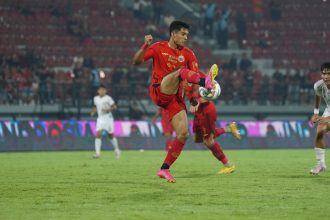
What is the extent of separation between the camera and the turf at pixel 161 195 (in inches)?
362

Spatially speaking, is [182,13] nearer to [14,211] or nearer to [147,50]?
[147,50]

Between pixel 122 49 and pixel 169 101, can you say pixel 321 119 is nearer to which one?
pixel 169 101

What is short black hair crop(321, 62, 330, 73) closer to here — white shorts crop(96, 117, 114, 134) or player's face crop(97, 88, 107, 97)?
player's face crop(97, 88, 107, 97)

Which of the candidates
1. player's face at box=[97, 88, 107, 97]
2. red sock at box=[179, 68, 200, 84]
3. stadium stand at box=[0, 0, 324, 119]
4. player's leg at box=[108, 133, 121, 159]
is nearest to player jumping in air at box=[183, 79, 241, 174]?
red sock at box=[179, 68, 200, 84]

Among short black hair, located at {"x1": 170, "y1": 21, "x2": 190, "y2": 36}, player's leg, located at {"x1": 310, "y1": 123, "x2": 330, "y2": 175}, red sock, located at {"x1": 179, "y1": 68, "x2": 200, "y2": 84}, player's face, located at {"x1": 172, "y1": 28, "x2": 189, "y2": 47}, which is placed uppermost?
short black hair, located at {"x1": 170, "y1": 21, "x2": 190, "y2": 36}

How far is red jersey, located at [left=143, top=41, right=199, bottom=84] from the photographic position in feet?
42.9

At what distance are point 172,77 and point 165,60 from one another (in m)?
0.54

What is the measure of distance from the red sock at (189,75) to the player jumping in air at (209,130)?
7.12ft

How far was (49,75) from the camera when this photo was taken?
101 feet

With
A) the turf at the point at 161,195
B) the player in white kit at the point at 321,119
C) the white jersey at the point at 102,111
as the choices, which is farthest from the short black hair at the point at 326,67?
the white jersey at the point at 102,111

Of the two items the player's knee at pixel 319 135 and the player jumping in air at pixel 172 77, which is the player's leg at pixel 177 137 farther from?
the player's knee at pixel 319 135

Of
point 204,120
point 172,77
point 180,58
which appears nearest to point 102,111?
point 204,120

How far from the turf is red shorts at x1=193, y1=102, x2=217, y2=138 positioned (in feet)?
2.75

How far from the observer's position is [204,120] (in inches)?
628
